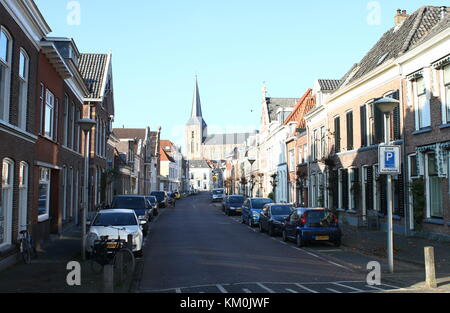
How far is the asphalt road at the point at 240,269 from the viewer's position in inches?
388

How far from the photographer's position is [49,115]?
18.9m

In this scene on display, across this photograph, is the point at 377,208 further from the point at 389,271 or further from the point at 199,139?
the point at 199,139

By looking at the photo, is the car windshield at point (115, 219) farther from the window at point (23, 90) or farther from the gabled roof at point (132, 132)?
the gabled roof at point (132, 132)

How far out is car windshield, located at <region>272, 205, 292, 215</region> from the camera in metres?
22.3

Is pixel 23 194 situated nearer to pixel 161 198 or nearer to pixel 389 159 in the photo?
pixel 389 159

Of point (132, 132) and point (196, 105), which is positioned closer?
point (132, 132)

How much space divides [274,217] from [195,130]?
12780 centimetres

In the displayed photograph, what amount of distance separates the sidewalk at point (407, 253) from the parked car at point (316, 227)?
0.70 metres

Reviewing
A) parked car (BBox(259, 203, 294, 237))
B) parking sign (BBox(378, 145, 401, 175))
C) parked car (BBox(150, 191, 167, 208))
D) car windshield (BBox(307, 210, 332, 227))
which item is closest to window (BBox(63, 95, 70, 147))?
parked car (BBox(259, 203, 294, 237))

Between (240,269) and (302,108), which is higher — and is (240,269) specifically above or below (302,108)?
below

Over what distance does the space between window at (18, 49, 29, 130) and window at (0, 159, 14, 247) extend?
5.76 feet

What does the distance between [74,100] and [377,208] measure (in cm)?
1644

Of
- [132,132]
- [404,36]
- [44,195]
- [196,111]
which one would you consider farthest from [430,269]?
[196,111]

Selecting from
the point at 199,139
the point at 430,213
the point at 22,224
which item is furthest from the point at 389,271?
the point at 199,139
